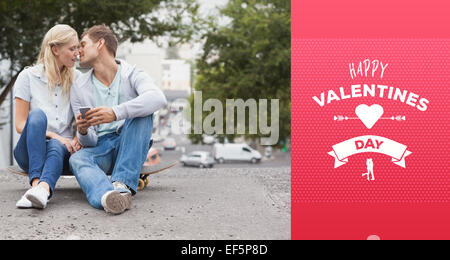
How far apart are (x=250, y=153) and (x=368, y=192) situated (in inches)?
1306

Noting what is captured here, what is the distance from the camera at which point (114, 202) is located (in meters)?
3.27

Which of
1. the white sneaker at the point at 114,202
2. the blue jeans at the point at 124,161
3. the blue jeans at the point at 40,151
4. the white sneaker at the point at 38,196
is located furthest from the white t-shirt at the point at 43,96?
the white sneaker at the point at 114,202

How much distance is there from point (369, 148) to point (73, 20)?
10549 millimetres

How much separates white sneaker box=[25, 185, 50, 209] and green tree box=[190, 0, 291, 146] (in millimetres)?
13350

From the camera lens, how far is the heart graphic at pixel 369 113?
105 inches

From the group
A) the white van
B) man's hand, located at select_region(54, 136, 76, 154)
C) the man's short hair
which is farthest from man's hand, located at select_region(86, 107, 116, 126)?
the white van

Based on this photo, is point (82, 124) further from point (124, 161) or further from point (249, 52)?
point (249, 52)

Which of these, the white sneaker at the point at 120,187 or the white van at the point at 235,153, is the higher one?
the white sneaker at the point at 120,187

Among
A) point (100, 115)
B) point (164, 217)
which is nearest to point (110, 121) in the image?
point (100, 115)

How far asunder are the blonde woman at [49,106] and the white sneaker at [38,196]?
0.17 metres

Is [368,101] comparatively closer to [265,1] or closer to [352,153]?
[352,153]

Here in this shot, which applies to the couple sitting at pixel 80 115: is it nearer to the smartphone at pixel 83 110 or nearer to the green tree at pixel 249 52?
the smartphone at pixel 83 110

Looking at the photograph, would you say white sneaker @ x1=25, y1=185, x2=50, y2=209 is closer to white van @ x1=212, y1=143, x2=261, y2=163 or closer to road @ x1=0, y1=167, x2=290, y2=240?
road @ x1=0, y1=167, x2=290, y2=240

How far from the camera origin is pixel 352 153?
107 inches
